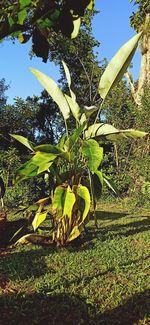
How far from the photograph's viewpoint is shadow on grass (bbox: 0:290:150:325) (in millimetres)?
4098

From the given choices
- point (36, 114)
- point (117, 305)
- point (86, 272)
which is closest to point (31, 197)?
point (36, 114)

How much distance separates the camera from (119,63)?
680 centimetres

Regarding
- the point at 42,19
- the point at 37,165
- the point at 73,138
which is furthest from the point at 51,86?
the point at 42,19

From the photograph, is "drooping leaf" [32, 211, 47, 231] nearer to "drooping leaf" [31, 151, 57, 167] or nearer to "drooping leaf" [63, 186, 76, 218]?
"drooping leaf" [63, 186, 76, 218]

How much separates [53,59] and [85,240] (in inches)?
692

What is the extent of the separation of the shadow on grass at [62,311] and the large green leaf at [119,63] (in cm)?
346

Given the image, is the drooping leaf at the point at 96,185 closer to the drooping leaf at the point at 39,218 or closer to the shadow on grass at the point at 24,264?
the drooping leaf at the point at 39,218

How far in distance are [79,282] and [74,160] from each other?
235 centimetres

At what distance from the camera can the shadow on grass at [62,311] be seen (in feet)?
13.4

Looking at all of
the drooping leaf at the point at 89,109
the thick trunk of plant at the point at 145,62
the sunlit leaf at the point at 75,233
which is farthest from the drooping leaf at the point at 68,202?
the thick trunk of plant at the point at 145,62

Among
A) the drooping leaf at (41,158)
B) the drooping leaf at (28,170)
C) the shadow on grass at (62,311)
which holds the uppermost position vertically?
the drooping leaf at (41,158)

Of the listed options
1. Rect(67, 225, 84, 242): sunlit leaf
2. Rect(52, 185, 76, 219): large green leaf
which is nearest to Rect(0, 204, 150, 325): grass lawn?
Rect(67, 225, 84, 242): sunlit leaf

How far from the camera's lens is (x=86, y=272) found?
18.3ft

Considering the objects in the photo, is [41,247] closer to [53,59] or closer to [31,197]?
[31,197]
